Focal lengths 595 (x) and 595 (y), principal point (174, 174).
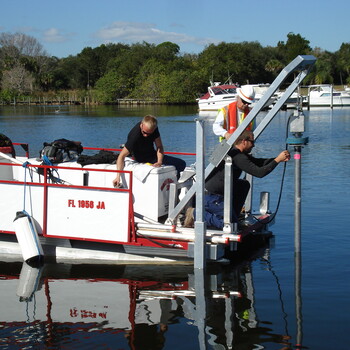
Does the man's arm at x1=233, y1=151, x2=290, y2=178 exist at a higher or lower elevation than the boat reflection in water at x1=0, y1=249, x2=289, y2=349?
higher

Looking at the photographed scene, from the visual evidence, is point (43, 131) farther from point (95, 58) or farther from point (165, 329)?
point (95, 58)

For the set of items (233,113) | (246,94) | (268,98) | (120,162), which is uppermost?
(246,94)

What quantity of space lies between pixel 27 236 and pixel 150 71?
9531cm

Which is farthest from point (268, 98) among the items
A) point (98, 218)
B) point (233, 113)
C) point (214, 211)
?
point (98, 218)

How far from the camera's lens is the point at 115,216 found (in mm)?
8828

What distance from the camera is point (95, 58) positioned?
11425cm

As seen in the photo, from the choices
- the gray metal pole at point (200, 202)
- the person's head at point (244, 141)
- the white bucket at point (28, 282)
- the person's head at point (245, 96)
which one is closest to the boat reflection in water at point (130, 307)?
the white bucket at point (28, 282)

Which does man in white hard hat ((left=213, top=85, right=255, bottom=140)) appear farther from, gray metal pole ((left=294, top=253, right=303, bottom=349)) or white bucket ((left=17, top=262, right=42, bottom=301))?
white bucket ((left=17, top=262, right=42, bottom=301))

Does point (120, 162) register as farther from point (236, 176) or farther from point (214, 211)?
point (236, 176)

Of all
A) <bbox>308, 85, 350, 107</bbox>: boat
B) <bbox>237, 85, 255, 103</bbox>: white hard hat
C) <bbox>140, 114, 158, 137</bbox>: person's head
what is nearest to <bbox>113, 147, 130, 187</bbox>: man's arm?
<bbox>140, 114, 158, 137</bbox>: person's head

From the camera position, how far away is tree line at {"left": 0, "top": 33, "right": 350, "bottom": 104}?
3856 inches

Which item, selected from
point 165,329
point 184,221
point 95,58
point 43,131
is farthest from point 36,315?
point 95,58

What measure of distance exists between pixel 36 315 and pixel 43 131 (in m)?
35.4

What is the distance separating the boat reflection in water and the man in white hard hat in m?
2.16
